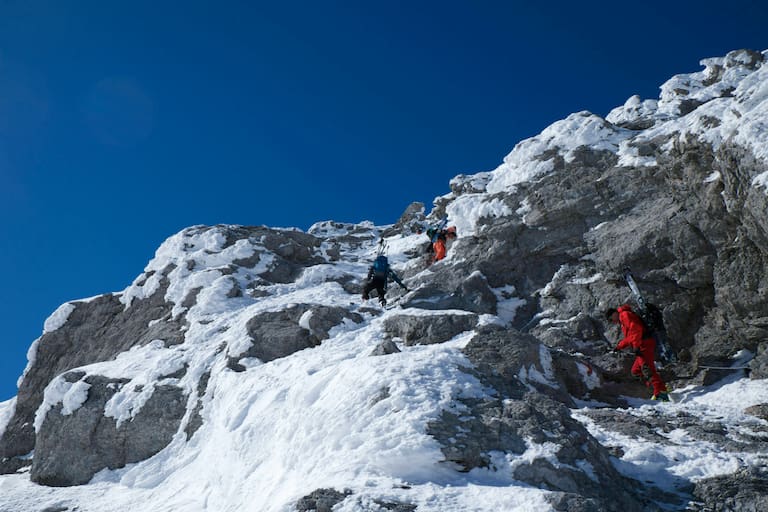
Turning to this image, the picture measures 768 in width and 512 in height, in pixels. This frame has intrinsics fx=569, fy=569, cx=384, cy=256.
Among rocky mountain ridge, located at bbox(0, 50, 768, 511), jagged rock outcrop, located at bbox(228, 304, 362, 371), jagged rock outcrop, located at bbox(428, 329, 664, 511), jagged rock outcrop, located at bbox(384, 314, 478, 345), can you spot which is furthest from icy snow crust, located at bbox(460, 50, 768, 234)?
jagged rock outcrop, located at bbox(228, 304, 362, 371)

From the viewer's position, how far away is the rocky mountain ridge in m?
8.76

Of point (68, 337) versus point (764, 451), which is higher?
point (68, 337)

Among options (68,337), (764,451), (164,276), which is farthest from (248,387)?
(68,337)

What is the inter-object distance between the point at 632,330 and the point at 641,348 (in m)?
0.47

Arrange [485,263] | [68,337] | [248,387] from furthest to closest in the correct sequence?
[68,337], [485,263], [248,387]

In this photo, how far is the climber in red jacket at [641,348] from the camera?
44.2 ft

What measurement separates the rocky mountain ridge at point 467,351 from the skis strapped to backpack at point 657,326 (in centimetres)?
53

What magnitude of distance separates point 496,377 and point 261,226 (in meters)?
23.3

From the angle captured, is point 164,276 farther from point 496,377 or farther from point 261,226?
point 496,377

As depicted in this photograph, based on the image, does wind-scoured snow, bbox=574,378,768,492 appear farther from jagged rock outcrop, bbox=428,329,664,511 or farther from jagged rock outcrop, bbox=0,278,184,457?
jagged rock outcrop, bbox=0,278,184,457

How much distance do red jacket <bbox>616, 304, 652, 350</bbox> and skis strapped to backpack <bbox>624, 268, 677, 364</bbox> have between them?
0.98ft

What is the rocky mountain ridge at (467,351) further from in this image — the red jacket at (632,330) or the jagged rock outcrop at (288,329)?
the red jacket at (632,330)

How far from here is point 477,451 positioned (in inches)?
343

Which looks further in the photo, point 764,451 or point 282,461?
point 282,461
